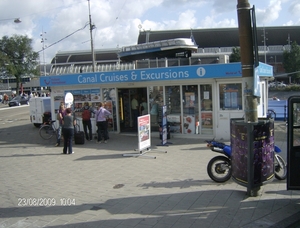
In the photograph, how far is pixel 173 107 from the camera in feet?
44.7

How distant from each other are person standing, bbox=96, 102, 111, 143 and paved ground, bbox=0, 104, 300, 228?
2288mm

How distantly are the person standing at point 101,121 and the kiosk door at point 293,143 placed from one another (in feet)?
27.6

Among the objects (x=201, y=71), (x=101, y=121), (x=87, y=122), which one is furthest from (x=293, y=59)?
(x=101, y=121)

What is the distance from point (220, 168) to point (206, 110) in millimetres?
5903

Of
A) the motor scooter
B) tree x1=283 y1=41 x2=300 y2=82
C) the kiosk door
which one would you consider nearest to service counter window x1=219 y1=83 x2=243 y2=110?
the motor scooter

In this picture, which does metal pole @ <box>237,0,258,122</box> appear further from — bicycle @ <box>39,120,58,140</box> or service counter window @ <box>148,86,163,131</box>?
bicycle @ <box>39,120,58,140</box>

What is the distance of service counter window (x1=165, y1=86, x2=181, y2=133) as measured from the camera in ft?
44.1

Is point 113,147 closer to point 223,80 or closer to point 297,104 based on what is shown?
point 223,80

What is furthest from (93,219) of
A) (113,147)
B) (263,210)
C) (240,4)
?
(113,147)

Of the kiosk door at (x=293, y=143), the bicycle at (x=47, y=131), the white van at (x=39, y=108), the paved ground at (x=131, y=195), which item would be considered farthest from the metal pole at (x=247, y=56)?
the white van at (x=39, y=108)

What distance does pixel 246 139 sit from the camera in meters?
5.96

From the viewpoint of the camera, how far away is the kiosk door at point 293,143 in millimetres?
5465

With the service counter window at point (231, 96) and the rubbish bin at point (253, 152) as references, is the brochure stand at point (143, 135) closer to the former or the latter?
the service counter window at point (231, 96)

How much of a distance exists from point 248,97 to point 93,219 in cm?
357
